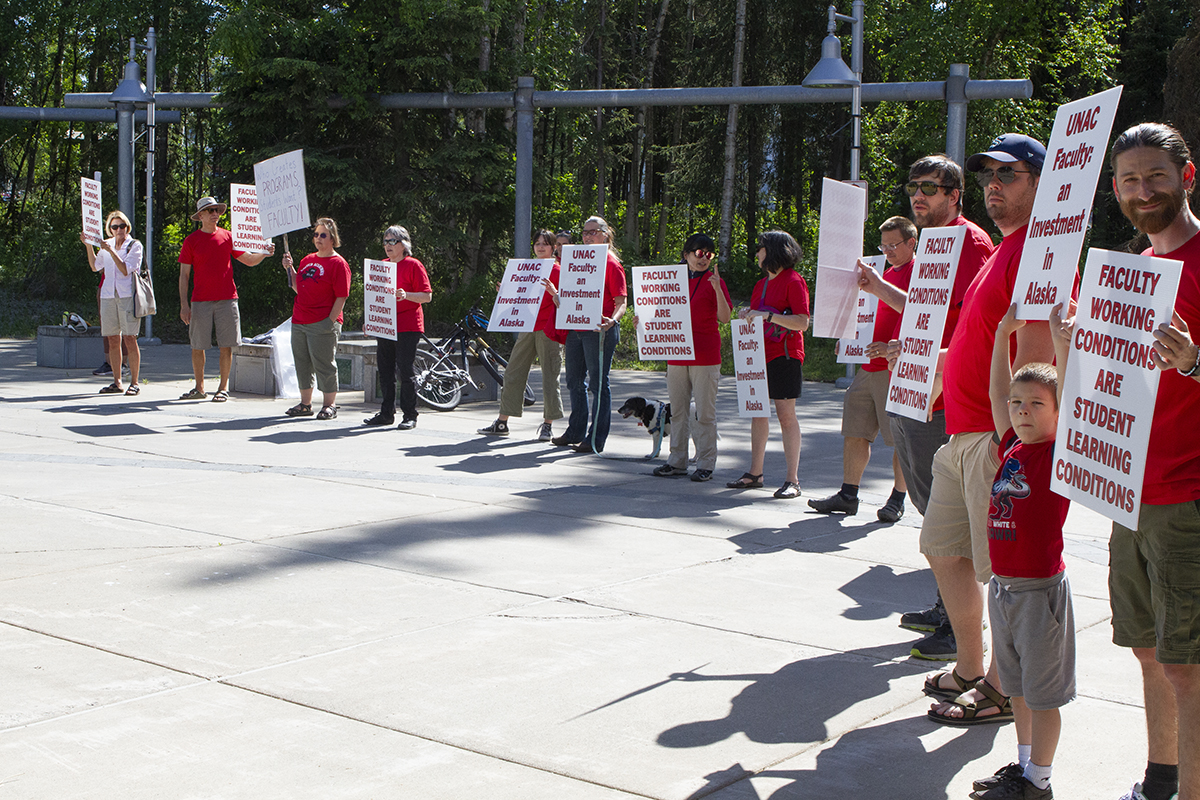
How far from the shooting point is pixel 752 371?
29.2ft

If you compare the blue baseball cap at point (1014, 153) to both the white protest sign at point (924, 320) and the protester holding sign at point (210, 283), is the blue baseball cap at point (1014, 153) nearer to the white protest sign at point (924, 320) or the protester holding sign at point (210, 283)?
the white protest sign at point (924, 320)

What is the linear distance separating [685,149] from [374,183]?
56.5 ft

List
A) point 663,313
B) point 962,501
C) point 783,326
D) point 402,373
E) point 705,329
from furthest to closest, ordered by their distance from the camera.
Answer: point 402,373 < point 663,313 < point 705,329 < point 783,326 < point 962,501

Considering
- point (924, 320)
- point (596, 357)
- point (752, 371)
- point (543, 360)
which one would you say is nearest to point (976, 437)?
point (924, 320)

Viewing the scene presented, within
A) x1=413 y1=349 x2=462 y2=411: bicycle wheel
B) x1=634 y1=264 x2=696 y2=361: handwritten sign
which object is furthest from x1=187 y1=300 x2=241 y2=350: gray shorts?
x1=634 y1=264 x2=696 y2=361: handwritten sign

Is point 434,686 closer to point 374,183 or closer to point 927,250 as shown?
point 927,250

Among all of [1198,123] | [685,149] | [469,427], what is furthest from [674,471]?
[685,149]

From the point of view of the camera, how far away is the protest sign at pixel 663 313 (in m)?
9.51

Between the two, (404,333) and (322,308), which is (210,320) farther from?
(404,333)

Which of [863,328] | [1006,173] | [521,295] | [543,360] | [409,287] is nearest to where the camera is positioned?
[1006,173]

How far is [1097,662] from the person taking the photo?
501 cm

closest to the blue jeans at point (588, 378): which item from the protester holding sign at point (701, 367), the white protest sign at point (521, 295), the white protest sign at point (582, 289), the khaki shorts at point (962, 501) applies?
the white protest sign at point (582, 289)

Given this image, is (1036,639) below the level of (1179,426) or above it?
below

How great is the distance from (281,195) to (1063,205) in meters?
10.6
